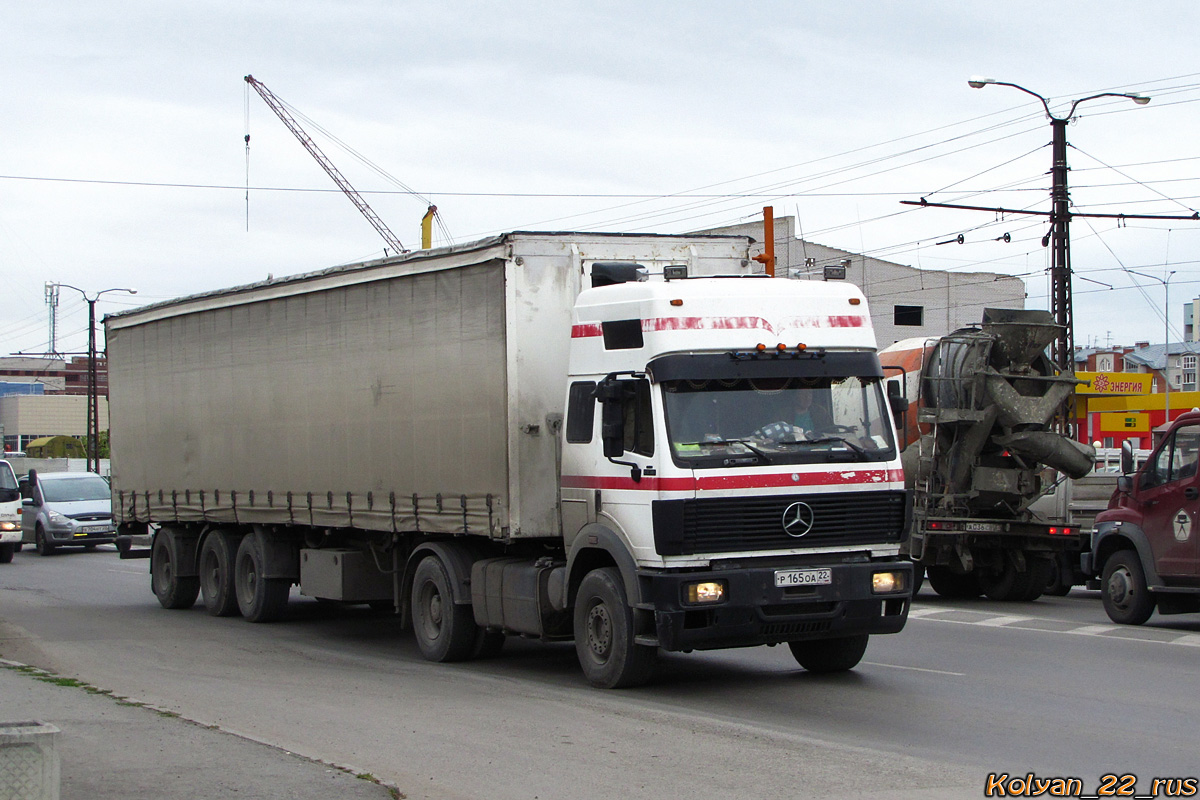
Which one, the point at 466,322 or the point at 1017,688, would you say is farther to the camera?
the point at 466,322

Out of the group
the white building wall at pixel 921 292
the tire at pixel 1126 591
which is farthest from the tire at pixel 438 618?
the white building wall at pixel 921 292

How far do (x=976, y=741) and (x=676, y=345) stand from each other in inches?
139

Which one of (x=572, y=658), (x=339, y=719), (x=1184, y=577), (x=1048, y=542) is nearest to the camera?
(x=339, y=719)

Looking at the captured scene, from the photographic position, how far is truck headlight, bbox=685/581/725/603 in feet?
34.0

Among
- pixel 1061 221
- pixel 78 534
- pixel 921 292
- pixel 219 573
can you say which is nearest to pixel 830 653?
pixel 219 573

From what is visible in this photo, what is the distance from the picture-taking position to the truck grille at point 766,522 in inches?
408

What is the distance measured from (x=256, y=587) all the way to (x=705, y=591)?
8.55 meters

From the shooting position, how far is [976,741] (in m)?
8.98

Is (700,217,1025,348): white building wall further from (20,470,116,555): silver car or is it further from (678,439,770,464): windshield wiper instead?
(678,439,770,464): windshield wiper

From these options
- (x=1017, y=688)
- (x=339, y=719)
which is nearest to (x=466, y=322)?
(x=339, y=719)

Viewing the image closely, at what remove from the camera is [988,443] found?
1850 cm

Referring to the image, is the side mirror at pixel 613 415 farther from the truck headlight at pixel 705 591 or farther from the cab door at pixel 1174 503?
the cab door at pixel 1174 503

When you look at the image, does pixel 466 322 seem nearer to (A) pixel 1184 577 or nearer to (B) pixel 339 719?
(B) pixel 339 719

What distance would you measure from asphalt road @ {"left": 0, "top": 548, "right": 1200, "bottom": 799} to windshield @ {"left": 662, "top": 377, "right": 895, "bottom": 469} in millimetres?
1813
